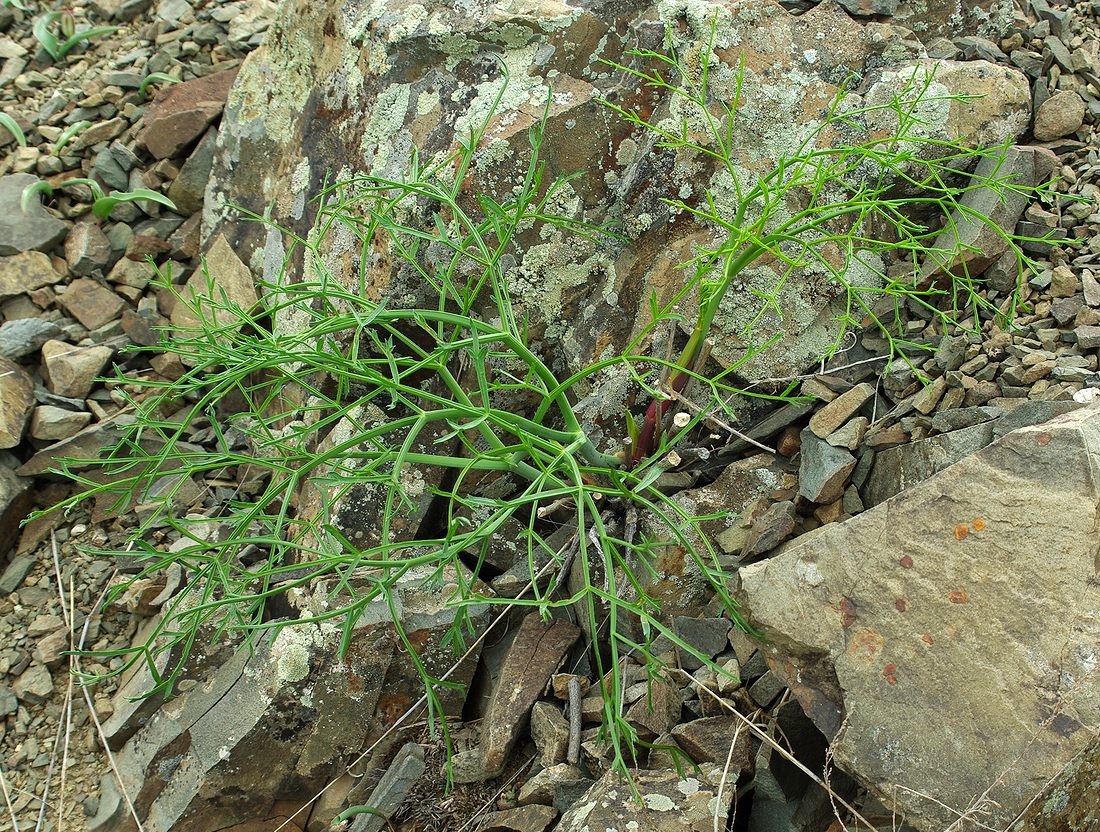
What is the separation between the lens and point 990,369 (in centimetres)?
257

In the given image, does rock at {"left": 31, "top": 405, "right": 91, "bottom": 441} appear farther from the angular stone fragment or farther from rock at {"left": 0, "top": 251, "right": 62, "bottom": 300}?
rock at {"left": 0, "top": 251, "right": 62, "bottom": 300}

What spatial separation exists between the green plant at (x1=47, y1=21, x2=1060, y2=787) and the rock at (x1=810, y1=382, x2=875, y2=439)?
0.59ft

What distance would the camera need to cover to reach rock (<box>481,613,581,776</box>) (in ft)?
8.39

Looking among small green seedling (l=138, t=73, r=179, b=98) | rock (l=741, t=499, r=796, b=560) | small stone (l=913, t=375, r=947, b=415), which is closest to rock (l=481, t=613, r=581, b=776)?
rock (l=741, t=499, r=796, b=560)

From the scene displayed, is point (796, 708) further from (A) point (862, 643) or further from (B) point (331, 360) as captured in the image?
(B) point (331, 360)

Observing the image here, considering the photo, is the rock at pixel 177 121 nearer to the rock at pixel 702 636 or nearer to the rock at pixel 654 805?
the rock at pixel 702 636

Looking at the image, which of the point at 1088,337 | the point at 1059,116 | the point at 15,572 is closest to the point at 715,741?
the point at 1088,337

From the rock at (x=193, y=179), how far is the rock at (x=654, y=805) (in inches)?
110

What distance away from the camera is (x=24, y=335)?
3.41m

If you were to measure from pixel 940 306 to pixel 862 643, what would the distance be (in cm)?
123

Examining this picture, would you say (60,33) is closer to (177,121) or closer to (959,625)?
(177,121)

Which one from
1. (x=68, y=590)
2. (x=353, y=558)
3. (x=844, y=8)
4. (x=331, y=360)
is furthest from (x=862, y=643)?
(x=68, y=590)

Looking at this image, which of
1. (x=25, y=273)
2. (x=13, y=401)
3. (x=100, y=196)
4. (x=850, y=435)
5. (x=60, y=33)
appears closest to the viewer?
(x=850, y=435)

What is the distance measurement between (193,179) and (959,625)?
3219 mm
